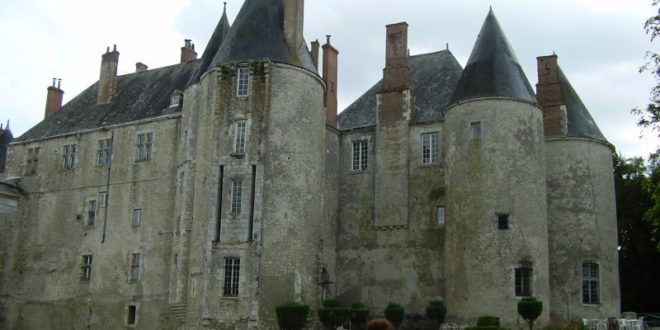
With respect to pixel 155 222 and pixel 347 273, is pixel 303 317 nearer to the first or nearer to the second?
pixel 347 273

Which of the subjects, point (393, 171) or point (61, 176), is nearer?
point (393, 171)

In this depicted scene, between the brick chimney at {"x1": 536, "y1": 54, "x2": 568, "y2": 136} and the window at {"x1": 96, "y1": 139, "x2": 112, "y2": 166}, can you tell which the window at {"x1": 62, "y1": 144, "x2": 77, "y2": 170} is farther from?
the brick chimney at {"x1": 536, "y1": 54, "x2": 568, "y2": 136}

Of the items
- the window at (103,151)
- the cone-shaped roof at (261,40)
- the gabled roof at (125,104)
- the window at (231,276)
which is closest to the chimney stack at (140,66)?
the gabled roof at (125,104)

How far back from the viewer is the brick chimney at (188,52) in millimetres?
41156

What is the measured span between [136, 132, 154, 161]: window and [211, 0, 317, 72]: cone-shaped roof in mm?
6208

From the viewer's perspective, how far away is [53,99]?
44188 millimetres

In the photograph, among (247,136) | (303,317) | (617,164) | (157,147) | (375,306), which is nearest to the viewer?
(303,317)

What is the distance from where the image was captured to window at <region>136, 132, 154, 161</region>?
36.3 m

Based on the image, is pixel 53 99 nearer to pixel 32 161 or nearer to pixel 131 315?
pixel 32 161

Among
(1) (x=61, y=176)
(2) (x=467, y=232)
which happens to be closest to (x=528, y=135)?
(2) (x=467, y=232)

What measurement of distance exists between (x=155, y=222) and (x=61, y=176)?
24.4ft

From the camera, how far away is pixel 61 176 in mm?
39250

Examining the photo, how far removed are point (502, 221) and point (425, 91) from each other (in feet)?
27.5

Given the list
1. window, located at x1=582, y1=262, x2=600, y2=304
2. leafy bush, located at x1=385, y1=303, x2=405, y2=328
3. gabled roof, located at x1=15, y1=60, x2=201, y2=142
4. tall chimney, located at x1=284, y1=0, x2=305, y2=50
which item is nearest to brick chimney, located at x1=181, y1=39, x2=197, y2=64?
gabled roof, located at x1=15, y1=60, x2=201, y2=142
